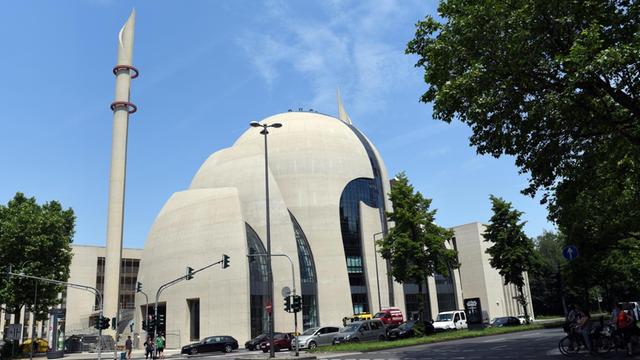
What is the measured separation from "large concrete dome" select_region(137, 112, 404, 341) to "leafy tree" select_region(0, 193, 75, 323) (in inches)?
483

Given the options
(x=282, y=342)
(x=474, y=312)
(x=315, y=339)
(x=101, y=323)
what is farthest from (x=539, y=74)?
(x=101, y=323)

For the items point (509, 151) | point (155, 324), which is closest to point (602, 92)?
point (509, 151)

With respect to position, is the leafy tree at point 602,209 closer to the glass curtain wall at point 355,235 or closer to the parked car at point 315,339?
the parked car at point 315,339

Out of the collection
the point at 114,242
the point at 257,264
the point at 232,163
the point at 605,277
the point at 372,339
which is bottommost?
the point at 372,339

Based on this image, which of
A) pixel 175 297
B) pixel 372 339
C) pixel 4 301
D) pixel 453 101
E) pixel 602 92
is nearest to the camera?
pixel 602 92

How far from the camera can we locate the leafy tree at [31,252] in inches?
1635

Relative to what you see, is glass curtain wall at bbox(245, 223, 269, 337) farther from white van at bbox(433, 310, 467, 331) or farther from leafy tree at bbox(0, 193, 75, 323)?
leafy tree at bbox(0, 193, 75, 323)

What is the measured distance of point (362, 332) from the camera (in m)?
33.2

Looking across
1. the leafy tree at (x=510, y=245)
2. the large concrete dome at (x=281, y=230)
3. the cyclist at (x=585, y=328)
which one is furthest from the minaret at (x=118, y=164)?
the cyclist at (x=585, y=328)

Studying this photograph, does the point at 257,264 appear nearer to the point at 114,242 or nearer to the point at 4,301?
the point at 114,242

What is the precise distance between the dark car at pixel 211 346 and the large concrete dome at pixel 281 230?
7.66 metres

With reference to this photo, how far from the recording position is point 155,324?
34.5m

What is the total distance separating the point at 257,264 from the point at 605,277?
3463 centimetres

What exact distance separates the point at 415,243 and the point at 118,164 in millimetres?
40066
